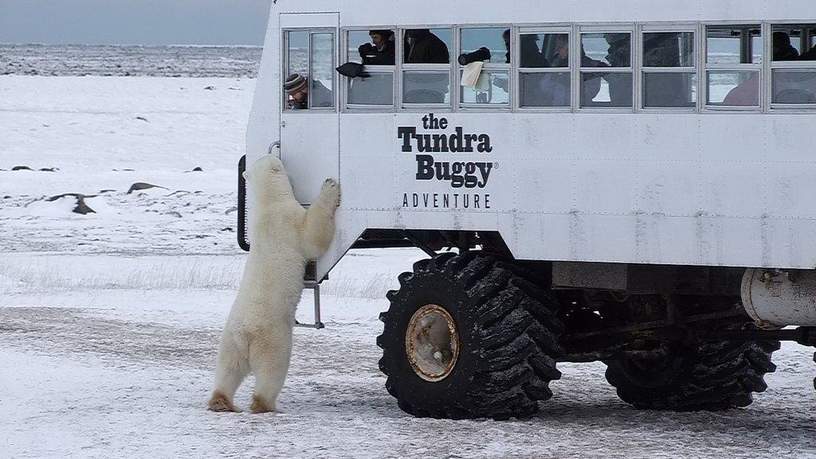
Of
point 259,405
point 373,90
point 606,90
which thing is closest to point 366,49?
point 373,90

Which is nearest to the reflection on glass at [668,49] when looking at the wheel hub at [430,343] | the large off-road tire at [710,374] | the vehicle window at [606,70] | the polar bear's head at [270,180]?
the vehicle window at [606,70]

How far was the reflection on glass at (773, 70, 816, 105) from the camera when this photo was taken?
8.69 meters

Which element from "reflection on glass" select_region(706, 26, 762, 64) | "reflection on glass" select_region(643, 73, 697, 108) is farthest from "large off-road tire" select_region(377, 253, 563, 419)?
Result: "reflection on glass" select_region(706, 26, 762, 64)

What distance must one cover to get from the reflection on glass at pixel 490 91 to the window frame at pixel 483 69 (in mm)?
19

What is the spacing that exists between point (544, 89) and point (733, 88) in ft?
3.90

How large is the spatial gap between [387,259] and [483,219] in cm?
1107

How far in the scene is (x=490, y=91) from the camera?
31.8ft

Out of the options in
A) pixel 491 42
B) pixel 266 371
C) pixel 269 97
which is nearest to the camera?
pixel 491 42

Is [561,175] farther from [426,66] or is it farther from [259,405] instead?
[259,405]

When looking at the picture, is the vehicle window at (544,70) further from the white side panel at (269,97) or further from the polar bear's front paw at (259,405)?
the polar bear's front paw at (259,405)

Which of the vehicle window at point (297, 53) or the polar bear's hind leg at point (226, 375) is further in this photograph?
the vehicle window at point (297, 53)

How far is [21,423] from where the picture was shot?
379 inches

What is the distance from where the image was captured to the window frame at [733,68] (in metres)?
8.78

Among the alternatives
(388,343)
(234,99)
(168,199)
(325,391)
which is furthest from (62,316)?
(234,99)
